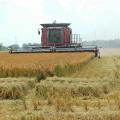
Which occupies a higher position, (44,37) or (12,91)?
(44,37)

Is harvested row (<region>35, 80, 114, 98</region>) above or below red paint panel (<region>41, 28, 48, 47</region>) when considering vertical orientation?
below

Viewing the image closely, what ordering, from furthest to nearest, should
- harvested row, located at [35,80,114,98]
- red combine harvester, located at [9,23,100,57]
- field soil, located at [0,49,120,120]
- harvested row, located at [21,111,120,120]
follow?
red combine harvester, located at [9,23,100,57] → harvested row, located at [35,80,114,98] → field soil, located at [0,49,120,120] → harvested row, located at [21,111,120,120]

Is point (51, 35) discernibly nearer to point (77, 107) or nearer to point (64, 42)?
point (64, 42)

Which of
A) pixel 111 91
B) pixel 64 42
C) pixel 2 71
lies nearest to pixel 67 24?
pixel 64 42

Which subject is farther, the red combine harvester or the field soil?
the red combine harvester

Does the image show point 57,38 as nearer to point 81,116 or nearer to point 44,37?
point 44,37

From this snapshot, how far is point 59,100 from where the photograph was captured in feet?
39.1

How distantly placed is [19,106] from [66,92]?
7.48 feet

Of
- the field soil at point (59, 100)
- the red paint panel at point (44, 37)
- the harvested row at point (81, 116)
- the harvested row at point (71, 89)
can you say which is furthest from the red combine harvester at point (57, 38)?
the harvested row at point (81, 116)

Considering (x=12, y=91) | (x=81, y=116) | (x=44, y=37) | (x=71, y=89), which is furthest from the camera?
(x=44, y=37)

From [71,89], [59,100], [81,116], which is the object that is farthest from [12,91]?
[81,116]

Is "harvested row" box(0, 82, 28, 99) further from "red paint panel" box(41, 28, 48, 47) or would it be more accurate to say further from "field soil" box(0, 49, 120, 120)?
"red paint panel" box(41, 28, 48, 47)

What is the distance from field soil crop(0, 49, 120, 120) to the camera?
9.86 meters

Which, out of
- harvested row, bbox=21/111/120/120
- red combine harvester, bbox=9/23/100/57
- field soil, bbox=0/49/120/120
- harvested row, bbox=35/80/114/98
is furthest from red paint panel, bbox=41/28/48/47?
harvested row, bbox=21/111/120/120
